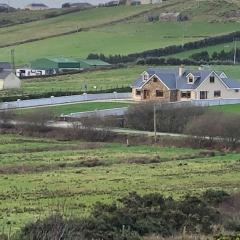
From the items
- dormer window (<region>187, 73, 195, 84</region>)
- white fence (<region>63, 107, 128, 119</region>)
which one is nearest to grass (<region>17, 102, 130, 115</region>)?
white fence (<region>63, 107, 128, 119</region>)

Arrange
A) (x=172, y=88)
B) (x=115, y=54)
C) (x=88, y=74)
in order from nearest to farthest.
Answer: (x=172, y=88) → (x=88, y=74) → (x=115, y=54)

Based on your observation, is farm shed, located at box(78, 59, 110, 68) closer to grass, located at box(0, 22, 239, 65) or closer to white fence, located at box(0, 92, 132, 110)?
grass, located at box(0, 22, 239, 65)

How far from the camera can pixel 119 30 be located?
133875mm

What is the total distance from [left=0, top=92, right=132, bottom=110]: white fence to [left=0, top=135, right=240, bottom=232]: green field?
15945 millimetres

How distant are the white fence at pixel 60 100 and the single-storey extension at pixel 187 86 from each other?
3246 millimetres

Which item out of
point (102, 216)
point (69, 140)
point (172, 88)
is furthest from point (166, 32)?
point (102, 216)

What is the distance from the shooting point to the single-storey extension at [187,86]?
71.5m

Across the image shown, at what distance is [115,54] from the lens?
116 metres

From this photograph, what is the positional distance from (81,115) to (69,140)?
8139mm

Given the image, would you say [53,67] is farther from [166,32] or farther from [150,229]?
[150,229]

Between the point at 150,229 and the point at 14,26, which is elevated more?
the point at 14,26

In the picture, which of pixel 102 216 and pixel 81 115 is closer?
pixel 102 216

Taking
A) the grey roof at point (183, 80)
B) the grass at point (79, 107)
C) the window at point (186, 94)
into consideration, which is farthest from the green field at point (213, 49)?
the grass at point (79, 107)

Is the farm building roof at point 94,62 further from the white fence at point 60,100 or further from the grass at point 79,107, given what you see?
the grass at point 79,107
